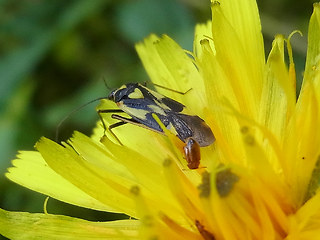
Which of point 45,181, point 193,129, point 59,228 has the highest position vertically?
point 193,129

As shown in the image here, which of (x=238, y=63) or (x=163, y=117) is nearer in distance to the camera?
(x=238, y=63)

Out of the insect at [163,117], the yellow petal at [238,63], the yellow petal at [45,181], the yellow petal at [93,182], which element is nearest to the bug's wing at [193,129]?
the insect at [163,117]

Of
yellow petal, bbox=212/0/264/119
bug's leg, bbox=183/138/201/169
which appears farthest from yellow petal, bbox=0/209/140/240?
yellow petal, bbox=212/0/264/119

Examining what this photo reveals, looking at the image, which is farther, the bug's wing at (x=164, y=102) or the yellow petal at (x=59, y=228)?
the bug's wing at (x=164, y=102)

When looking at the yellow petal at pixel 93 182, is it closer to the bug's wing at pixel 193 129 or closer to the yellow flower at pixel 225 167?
the yellow flower at pixel 225 167

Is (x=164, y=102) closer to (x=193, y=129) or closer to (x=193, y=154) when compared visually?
(x=193, y=129)

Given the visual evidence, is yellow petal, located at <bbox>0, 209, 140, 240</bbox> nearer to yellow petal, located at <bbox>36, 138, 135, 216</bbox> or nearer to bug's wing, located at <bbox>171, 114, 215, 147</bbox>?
yellow petal, located at <bbox>36, 138, 135, 216</bbox>

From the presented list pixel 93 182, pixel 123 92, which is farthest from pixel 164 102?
pixel 93 182
